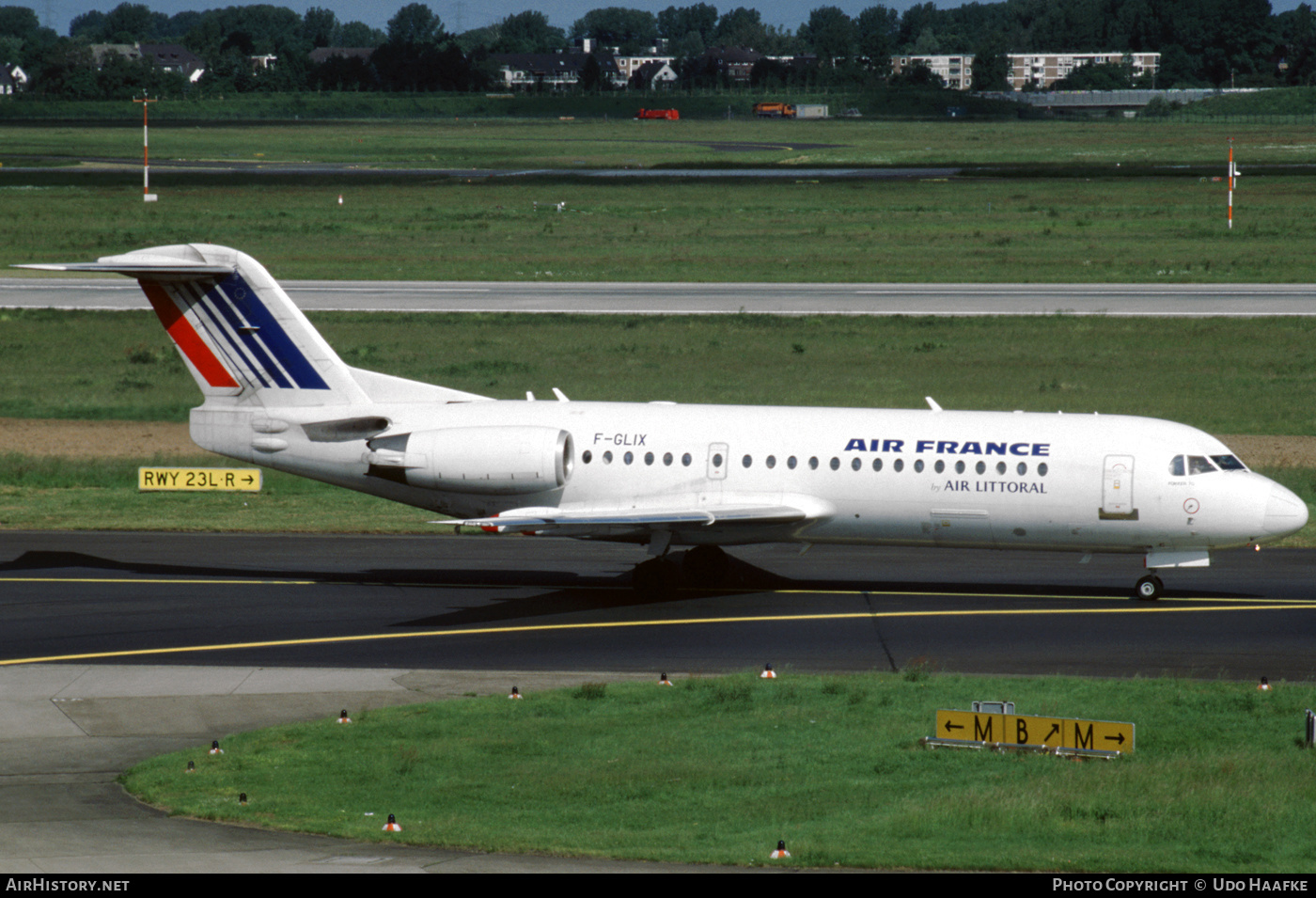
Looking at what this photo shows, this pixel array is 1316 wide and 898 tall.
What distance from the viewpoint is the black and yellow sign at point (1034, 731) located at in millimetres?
19062

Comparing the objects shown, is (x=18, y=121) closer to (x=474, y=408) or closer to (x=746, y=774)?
(x=474, y=408)

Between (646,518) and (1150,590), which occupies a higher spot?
(646,518)

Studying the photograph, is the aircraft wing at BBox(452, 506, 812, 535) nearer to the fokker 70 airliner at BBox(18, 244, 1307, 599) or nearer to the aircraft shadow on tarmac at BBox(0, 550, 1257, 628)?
the fokker 70 airliner at BBox(18, 244, 1307, 599)

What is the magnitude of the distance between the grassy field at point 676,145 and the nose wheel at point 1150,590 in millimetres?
109398

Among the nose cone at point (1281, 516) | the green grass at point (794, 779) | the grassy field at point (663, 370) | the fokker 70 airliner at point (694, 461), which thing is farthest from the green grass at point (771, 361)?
the green grass at point (794, 779)

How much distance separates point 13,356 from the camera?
5772 cm

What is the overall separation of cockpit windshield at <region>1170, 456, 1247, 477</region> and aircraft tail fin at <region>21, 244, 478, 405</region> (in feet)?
47.0

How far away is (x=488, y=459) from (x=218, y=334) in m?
6.41

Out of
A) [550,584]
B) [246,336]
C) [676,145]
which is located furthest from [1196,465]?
[676,145]

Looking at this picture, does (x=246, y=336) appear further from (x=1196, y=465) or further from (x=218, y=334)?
(x=1196, y=465)

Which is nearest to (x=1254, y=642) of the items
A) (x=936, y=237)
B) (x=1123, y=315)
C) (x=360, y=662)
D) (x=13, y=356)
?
(x=360, y=662)

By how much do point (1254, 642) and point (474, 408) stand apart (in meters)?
14.9

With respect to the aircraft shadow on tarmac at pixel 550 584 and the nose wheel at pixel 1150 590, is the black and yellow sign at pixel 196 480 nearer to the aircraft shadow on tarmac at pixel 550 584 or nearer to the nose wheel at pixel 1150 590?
the aircraft shadow on tarmac at pixel 550 584

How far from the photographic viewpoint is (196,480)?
40094mm
